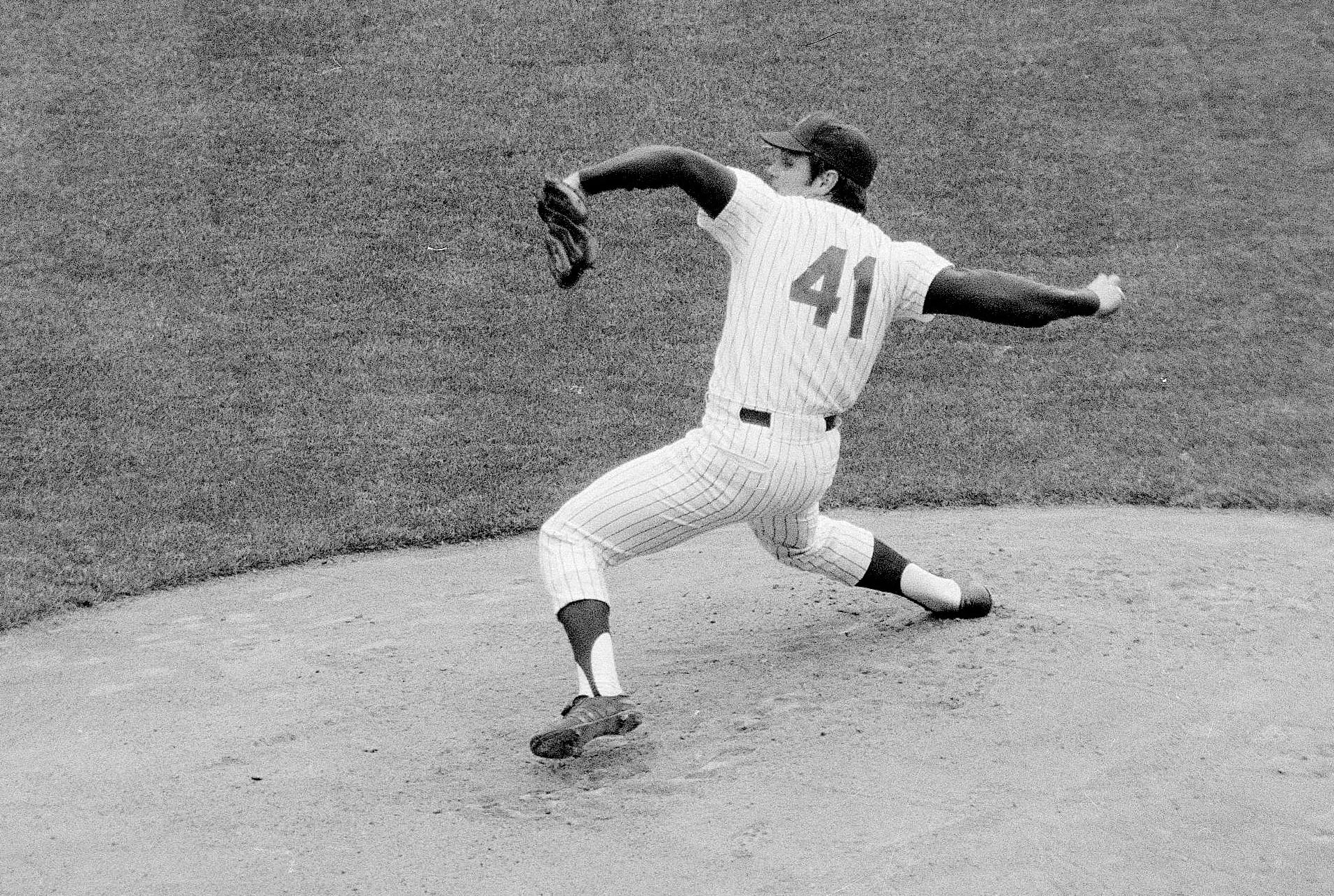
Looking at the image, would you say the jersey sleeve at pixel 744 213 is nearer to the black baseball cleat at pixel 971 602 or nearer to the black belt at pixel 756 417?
the black belt at pixel 756 417

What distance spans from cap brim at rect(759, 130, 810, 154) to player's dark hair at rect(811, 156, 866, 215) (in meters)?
0.05

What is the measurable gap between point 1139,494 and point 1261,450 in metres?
1.00

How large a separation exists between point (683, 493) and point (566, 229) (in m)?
0.82

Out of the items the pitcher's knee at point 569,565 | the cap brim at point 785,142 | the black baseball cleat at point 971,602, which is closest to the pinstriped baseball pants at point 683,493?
the pitcher's knee at point 569,565

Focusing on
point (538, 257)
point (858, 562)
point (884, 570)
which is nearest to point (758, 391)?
point (858, 562)

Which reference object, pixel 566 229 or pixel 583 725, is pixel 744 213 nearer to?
pixel 566 229

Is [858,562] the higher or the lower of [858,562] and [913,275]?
the lower

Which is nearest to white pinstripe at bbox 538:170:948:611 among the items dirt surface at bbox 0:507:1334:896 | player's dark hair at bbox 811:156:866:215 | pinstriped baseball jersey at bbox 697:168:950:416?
pinstriped baseball jersey at bbox 697:168:950:416

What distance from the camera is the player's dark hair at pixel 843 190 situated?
405 cm

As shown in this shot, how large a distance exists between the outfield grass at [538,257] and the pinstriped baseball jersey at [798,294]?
2731 mm

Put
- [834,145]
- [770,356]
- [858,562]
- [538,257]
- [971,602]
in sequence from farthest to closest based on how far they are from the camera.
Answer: [538,257], [971,602], [858,562], [834,145], [770,356]

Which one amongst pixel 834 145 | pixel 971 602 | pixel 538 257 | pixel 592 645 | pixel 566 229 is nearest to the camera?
pixel 566 229

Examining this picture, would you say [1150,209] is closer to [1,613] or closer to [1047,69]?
[1047,69]

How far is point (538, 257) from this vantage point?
8.96 meters
